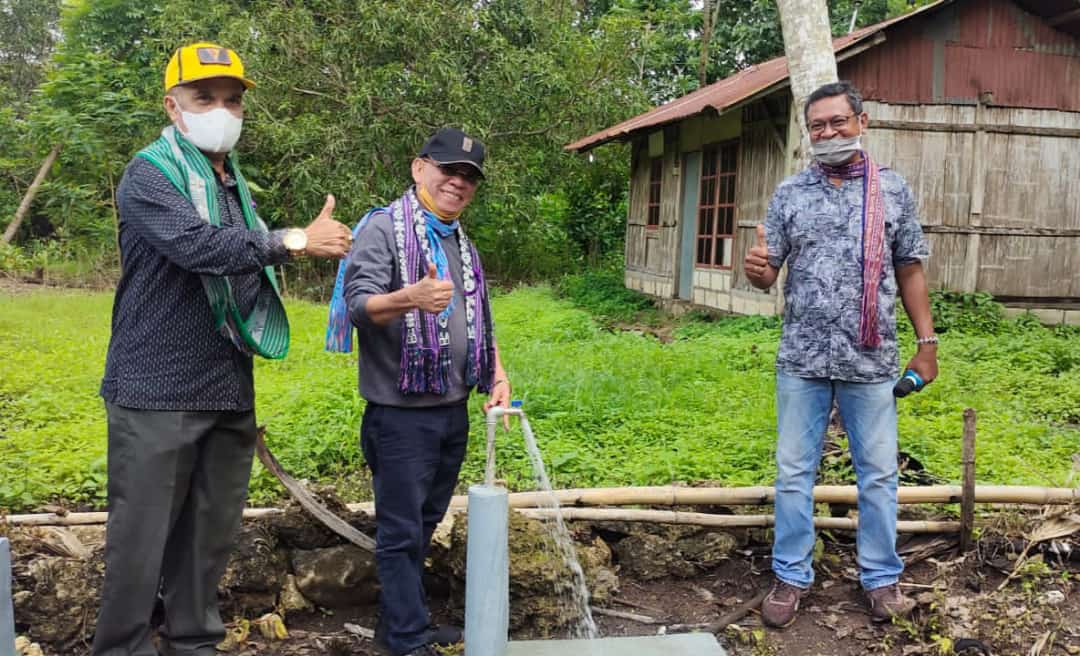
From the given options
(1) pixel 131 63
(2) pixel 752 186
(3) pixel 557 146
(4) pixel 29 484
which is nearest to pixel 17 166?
(1) pixel 131 63

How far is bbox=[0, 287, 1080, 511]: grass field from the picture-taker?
4859mm

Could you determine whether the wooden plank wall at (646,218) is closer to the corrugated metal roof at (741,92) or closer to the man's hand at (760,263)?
the corrugated metal roof at (741,92)

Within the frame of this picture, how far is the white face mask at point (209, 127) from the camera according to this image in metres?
2.85

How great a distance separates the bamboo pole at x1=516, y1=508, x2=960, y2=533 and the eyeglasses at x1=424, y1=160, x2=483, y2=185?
153cm

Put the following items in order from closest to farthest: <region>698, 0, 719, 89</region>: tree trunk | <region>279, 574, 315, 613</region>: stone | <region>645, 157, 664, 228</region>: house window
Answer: <region>279, 574, 315, 613</region>: stone
<region>645, 157, 664, 228</region>: house window
<region>698, 0, 719, 89</region>: tree trunk

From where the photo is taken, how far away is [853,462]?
3641 mm

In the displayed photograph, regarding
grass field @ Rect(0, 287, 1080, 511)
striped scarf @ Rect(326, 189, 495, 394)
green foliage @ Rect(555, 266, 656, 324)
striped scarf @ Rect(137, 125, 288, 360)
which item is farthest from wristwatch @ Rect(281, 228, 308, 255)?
green foliage @ Rect(555, 266, 656, 324)

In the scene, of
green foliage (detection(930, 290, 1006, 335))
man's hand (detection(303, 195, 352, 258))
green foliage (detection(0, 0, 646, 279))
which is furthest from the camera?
green foliage (detection(0, 0, 646, 279))

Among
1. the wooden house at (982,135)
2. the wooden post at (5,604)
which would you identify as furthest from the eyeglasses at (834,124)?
the wooden house at (982,135)

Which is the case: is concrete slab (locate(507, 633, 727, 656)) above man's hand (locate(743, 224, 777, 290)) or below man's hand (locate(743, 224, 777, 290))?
below

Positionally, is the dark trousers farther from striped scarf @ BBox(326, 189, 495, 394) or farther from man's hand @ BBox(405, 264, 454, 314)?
man's hand @ BBox(405, 264, 454, 314)

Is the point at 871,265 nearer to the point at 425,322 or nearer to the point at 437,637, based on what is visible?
the point at 425,322

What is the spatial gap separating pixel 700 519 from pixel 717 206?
8.70m

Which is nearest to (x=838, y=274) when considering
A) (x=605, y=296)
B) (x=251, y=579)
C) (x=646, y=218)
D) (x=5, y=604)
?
(x=251, y=579)
